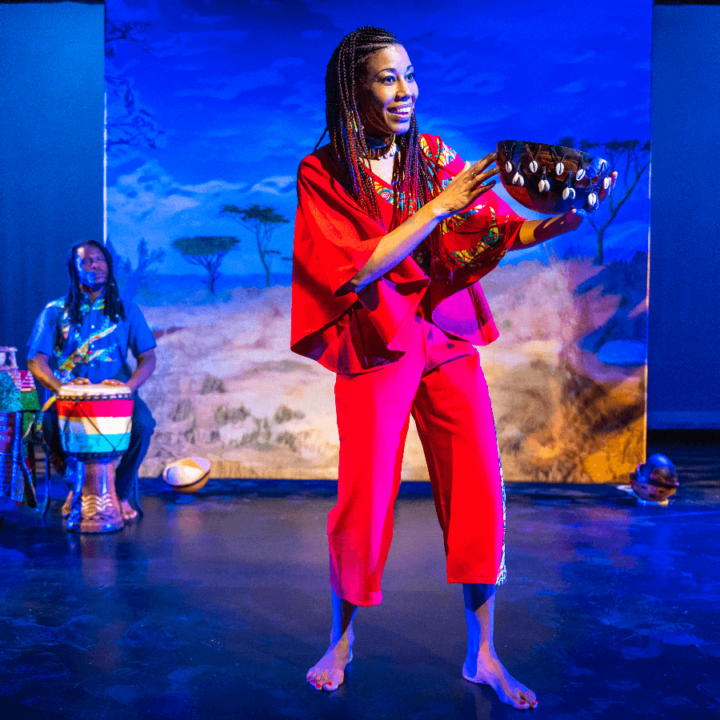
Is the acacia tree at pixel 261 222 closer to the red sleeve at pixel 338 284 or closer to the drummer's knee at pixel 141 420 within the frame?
the drummer's knee at pixel 141 420

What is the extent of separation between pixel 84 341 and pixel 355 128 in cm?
249

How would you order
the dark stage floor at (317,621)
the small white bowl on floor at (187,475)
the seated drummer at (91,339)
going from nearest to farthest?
the dark stage floor at (317,621), the seated drummer at (91,339), the small white bowl on floor at (187,475)

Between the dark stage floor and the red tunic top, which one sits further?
the dark stage floor

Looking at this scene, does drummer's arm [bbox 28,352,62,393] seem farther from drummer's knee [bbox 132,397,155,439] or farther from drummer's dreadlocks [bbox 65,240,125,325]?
drummer's knee [bbox 132,397,155,439]

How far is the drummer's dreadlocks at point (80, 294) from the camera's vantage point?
3607 millimetres

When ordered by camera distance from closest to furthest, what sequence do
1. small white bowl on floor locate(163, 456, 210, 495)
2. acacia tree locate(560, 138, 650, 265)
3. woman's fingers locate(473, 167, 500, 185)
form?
woman's fingers locate(473, 167, 500, 185) → small white bowl on floor locate(163, 456, 210, 495) → acacia tree locate(560, 138, 650, 265)

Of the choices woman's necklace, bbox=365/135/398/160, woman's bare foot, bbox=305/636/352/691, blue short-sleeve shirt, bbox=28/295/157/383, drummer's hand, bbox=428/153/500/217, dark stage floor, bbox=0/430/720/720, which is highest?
woman's necklace, bbox=365/135/398/160

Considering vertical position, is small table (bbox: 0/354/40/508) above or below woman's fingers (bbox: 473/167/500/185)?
below

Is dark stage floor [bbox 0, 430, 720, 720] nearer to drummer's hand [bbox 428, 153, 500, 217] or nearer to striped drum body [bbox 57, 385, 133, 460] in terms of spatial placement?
striped drum body [bbox 57, 385, 133, 460]

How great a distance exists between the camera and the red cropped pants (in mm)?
1629

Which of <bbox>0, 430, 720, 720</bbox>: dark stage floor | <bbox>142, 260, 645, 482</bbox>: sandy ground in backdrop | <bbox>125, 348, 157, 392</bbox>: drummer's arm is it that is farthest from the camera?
<bbox>142, 260, 645, 482</bbox>: sandy ground in backdrop

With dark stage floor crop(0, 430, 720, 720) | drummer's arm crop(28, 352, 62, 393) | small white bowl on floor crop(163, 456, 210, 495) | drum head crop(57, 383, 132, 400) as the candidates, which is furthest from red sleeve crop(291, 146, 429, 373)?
small white bowl on floor crop(163, 456, 210, 495)

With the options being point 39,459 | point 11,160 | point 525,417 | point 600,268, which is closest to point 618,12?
point 600,268

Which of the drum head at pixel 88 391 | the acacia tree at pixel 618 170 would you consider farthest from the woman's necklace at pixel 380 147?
the acacia tree at pixel 618 170
